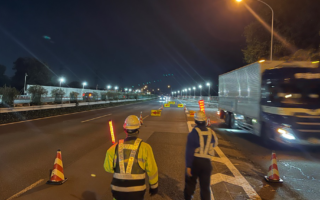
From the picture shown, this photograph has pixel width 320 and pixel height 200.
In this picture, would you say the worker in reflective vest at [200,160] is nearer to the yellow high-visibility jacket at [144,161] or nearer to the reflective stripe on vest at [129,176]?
the yellow high-visibility jacket at [144,161]

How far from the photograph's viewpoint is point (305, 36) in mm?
22547

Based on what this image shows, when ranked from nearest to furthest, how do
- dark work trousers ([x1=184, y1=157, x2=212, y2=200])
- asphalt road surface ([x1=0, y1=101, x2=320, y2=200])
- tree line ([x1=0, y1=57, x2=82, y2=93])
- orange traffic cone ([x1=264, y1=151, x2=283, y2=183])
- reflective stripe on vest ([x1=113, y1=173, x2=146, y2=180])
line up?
1. reflective stripe on vest ([x1=113, y1=173, x2=146, y2=180])
2. dark work trousers ([x1=184, y1=157, x2=212, y2=200])
3. asphalt road surface ([x1=0, y1=101, x2=320, y2=200])
4. orange traffic cone ([x1=264, y1=151, x2=283, y2=183])
5. tree line ([x1=0, y1=57, x2=82, y2=93])

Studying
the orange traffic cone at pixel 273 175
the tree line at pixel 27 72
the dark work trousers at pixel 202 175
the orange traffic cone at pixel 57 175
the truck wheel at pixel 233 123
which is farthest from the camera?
the tree line at pixel 27 72

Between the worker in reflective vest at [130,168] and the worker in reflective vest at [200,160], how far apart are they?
1204 millimetres

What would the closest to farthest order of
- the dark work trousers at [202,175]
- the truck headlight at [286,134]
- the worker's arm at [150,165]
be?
1. the worker's arm at [150,165]
2. the dark work trousers at [202,175]
3. the truck headlight at [286,134]

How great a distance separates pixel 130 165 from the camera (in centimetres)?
257

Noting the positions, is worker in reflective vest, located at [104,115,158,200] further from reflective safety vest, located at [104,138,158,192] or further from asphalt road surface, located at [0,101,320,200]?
asphalt road surface, located at [0,101,320,200]

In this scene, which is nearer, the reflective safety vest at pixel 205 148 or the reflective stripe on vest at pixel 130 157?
the reflective stripe on vest at pixel 130 157

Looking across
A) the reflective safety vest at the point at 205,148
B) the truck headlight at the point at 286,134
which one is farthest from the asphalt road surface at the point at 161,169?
the reflective safety vest at the point at 205,148

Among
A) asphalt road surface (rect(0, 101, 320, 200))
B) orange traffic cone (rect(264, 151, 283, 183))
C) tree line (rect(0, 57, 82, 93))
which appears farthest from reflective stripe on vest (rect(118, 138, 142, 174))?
tree line (rect(0, 57, 82, 93))

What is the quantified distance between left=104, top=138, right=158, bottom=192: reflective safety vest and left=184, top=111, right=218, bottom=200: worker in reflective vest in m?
1.23

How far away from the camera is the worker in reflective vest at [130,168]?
2.58m

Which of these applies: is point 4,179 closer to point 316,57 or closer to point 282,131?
point 282,131

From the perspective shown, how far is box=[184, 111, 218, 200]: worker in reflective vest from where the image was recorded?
12.2 ft
